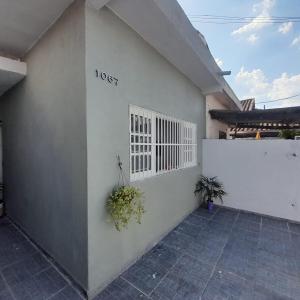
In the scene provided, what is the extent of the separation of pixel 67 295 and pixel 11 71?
12.6ft

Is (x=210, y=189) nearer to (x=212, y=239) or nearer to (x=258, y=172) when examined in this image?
(x=258, y=172)

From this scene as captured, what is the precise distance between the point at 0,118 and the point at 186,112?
497cm

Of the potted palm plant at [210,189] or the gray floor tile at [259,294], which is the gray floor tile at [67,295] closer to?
the gray floor tile at [259,294]

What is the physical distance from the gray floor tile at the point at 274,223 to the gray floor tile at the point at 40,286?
4.53m

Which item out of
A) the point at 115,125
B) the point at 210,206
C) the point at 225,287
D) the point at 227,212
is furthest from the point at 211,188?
the point at 115,125

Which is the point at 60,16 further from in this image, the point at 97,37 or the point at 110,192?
the point at 110,192

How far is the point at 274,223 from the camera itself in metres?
4.65

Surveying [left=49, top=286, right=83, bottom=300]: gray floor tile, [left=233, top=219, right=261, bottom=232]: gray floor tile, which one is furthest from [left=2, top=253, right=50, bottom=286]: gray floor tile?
[left=233, top=219, right=261, bottom=232]: gray floor tile

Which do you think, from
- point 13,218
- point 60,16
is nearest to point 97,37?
point 60,16

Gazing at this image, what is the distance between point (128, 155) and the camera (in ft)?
9.50

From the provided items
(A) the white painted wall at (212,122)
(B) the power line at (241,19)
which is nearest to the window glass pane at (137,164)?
(A) the white painted wall at (212,122)

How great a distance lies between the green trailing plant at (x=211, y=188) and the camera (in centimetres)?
559

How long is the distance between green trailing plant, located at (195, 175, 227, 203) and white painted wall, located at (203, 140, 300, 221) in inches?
6.7

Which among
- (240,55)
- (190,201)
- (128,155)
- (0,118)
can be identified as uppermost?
(240,55)
